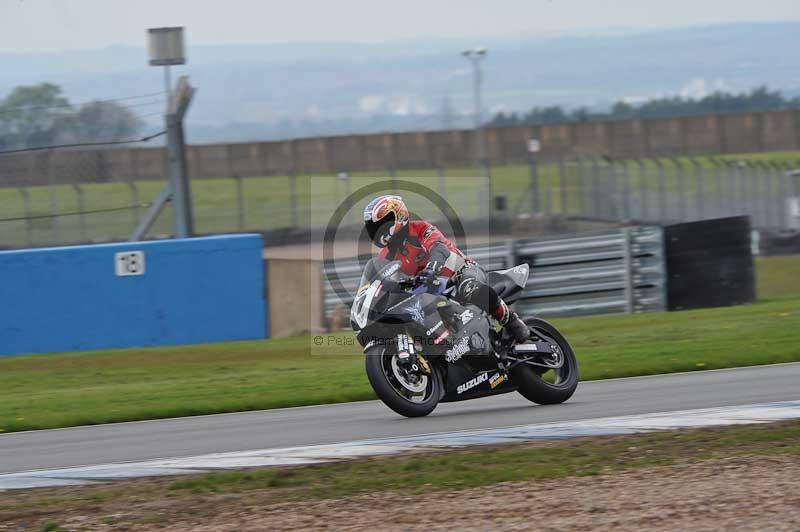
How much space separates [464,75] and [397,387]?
180 ft

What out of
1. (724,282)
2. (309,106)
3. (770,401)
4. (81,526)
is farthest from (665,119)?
(81,526)

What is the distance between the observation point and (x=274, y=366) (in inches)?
572

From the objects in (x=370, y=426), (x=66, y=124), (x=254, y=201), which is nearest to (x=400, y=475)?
(x=370, y=426)

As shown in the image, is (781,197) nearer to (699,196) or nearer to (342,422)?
(699,196)

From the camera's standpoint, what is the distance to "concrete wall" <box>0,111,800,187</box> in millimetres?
49812

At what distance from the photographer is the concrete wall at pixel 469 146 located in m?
49.8

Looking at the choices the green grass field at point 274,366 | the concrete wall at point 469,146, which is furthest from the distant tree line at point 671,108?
the green grass field at point 274,366

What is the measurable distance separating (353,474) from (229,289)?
10781mm

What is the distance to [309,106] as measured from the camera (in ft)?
259

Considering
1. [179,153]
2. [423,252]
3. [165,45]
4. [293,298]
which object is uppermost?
[165,45]

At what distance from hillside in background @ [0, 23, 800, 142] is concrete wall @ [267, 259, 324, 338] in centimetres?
1700

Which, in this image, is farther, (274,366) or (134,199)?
(134,199)

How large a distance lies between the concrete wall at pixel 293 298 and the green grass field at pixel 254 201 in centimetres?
346

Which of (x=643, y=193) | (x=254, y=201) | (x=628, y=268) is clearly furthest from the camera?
(x=643, y=193)
